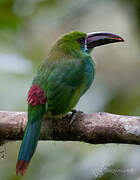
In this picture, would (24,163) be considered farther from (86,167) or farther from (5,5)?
(5,5)

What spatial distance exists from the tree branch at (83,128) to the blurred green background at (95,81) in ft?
0.99

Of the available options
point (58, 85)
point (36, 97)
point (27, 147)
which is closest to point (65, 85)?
point (58, 85)

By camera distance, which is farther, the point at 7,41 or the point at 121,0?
the point at 121,0

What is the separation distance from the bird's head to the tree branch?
730mm

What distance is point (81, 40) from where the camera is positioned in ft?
14.2

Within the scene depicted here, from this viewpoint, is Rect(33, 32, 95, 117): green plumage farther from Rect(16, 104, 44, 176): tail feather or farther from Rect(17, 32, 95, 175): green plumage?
Rect(16, 104, 44, 176): tail feather

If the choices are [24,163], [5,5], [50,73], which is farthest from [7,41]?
[24,163]

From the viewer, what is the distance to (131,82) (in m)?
5.18

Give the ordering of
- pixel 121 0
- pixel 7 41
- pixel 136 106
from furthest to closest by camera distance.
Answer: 1. pixel 121 0
2. pixel 7 41
3. pixel 136 106

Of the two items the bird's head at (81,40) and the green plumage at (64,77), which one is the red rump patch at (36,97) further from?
the bird's head at (81,40)

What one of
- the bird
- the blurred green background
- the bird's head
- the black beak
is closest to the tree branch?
the bird

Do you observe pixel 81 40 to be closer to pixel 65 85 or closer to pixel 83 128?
pixel 65 85

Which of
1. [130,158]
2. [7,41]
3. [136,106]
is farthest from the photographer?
[7,41]

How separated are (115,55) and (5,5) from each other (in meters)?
1.92
